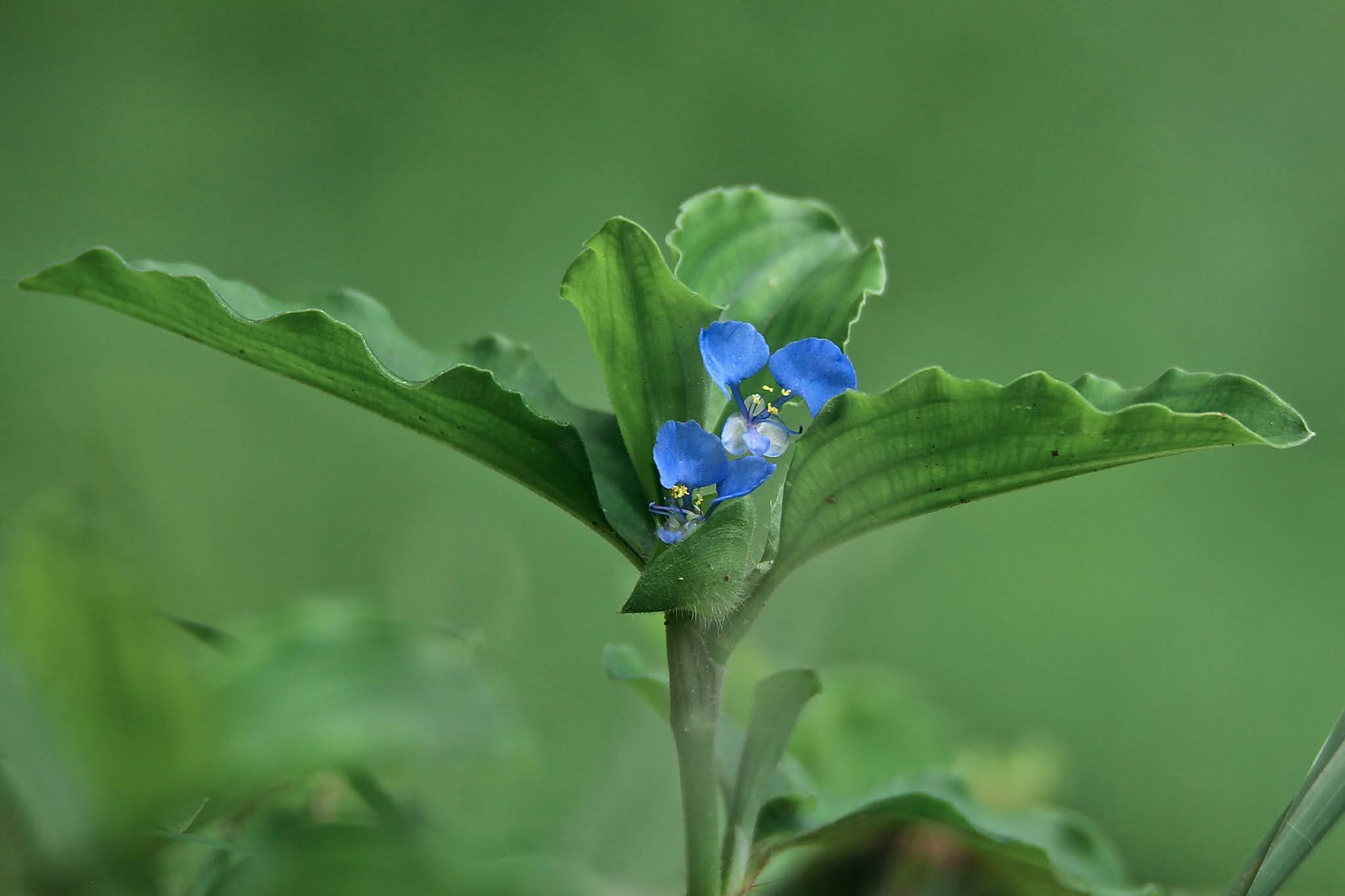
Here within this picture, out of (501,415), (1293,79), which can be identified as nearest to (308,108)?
(1293,79)

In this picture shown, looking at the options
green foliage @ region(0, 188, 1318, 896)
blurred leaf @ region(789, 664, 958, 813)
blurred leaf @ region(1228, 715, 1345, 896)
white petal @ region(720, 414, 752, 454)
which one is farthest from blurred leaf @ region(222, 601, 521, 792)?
blurred leaf @ region(789, 664, 958, 813)

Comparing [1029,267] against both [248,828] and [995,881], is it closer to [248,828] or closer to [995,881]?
[995,881]

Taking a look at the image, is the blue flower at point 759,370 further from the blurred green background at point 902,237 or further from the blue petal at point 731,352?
the blurred green background at point 902,237

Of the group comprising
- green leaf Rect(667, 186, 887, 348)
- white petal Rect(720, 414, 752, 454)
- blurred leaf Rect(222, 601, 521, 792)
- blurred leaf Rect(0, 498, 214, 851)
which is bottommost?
blurred leaf Rect(0, 498, 214, 851)

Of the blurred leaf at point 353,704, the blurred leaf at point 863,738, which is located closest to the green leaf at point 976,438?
the blurred leaf at point 353,704

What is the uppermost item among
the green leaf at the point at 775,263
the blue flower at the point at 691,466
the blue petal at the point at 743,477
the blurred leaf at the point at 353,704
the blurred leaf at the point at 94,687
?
the green leaf at the point at 775,263

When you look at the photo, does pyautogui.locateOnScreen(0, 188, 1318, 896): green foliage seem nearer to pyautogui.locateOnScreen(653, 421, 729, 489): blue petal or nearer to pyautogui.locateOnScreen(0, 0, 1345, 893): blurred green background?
pyautogui.locateOnScreen(653, 421, 729, 489): blue petal
